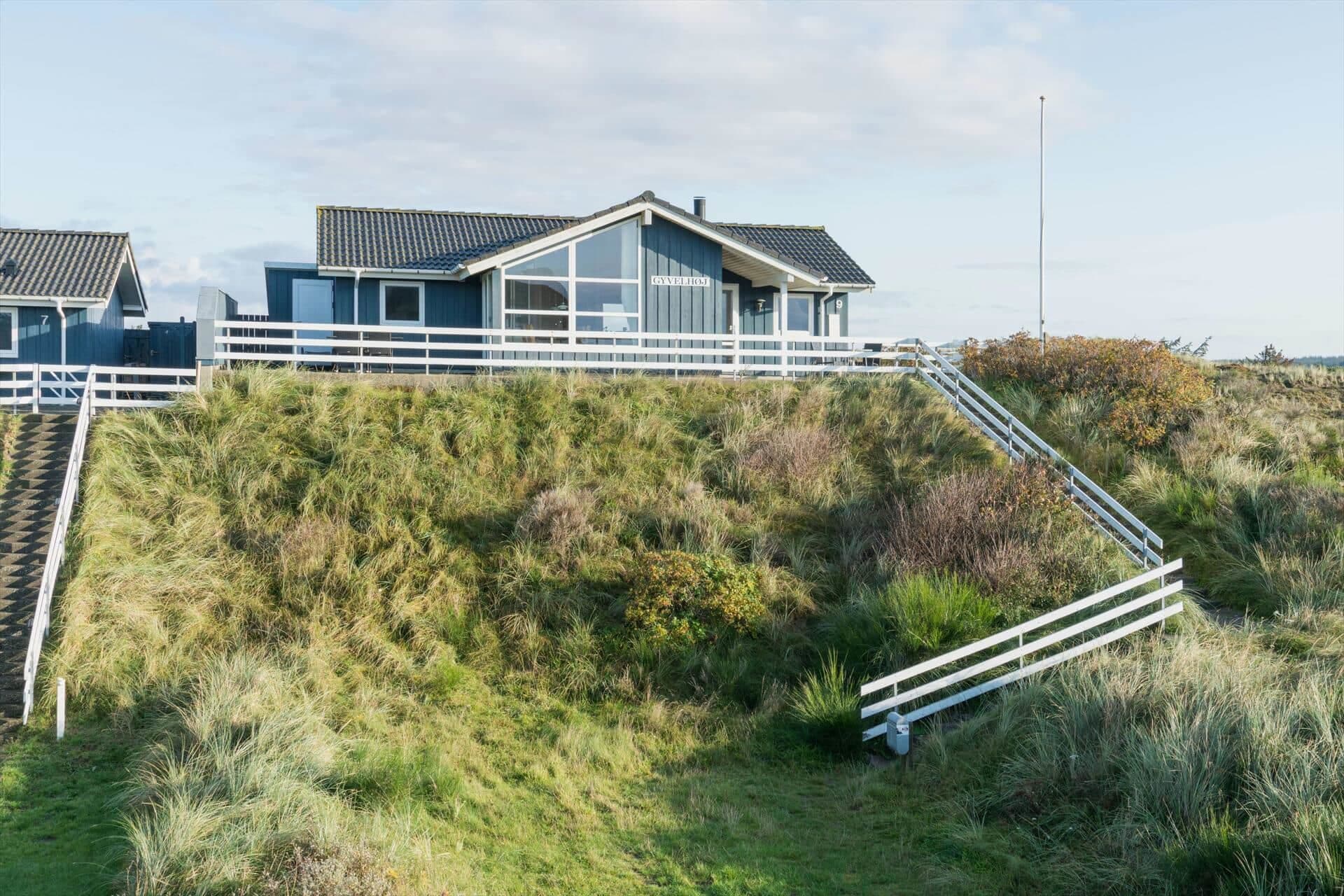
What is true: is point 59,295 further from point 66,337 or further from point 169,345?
point 169,345

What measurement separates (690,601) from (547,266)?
1181 centimetres

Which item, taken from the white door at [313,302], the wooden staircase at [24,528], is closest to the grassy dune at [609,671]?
the wooden staircase at [24,528]

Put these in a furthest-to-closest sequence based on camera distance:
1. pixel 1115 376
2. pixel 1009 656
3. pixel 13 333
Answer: pixel 13 333, pixel 1115 376, pixel 1009 656

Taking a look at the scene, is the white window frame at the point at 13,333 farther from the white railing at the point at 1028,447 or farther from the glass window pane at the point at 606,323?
the white railing at the point at 1028,447

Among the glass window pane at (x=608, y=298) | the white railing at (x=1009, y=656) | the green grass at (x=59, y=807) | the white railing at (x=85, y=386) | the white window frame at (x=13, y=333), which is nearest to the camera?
the green grass at (x=59, y=807)

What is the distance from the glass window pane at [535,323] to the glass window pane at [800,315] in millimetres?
6518

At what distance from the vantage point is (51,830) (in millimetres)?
9031

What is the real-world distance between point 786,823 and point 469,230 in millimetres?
20450

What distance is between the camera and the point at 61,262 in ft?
86.4

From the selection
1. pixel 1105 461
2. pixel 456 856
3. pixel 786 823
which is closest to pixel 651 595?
pixel 786 823

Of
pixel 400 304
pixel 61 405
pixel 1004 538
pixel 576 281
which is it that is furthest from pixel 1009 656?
pixel 61 405

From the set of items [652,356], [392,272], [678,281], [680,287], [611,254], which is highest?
[611,254]

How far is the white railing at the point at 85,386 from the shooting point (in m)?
16.8

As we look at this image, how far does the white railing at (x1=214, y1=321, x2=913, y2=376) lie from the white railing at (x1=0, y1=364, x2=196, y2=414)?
1.42 metres
